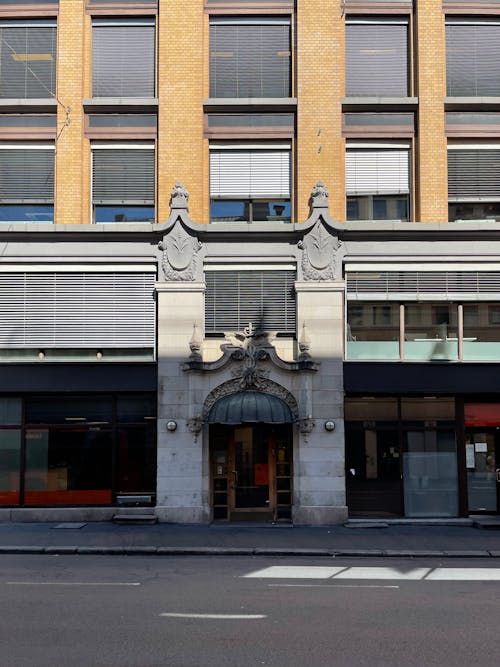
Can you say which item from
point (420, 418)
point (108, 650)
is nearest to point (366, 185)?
point (420, 418)

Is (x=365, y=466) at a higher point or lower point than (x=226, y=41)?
lower

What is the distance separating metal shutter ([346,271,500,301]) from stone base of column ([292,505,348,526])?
5817mm

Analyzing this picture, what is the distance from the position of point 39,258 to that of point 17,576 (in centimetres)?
976

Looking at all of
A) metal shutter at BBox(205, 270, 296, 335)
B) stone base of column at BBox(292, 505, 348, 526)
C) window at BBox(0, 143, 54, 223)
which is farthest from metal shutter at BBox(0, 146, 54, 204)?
stone base of column at BBox(292, 505, 348, 526)

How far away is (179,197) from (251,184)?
223 centimetres

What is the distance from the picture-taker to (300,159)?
20484mm

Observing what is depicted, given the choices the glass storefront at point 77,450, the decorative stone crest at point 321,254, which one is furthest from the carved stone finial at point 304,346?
the glass storefront at point 77,450

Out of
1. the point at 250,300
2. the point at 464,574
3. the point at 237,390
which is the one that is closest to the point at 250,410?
the point at 237,390

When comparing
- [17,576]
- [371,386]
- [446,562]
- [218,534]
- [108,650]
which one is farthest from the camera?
[371,386]

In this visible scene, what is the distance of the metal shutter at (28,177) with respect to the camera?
2075 cm

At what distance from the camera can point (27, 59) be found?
69.3 feet

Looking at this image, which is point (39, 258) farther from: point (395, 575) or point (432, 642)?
point (432, 642)

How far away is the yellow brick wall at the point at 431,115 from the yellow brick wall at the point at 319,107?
2251 millimetres

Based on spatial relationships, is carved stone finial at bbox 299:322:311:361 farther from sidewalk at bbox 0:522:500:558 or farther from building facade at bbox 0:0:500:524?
sidewalk at bbox 0:522:500:558
